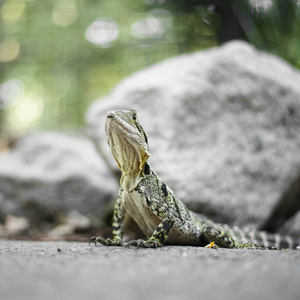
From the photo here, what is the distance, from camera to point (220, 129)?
188 inches

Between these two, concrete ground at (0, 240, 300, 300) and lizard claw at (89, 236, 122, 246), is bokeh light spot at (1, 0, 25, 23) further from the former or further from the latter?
concrete ground at (0, 240, 300, 300)

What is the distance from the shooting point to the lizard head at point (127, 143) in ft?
9.89

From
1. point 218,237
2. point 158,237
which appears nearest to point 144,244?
point 158,237

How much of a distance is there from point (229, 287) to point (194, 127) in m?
3.45

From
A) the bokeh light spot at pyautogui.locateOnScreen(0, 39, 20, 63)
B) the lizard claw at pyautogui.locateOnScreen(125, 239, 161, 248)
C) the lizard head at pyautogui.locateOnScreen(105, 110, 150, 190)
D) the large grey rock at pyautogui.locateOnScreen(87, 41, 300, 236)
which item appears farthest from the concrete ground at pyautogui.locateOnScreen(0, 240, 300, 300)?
the bokeh light spot at pyautogui.locateOnScreen(0, 39, 20, 63)

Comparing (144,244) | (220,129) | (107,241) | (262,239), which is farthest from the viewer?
(220,129)

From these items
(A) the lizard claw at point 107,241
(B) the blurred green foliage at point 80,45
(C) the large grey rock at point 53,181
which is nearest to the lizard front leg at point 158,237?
(A) the lizard claw at point 107,241

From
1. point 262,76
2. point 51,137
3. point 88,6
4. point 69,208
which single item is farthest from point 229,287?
point 88,6

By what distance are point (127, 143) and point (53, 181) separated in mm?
3088

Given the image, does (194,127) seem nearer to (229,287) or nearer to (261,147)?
(261,147)

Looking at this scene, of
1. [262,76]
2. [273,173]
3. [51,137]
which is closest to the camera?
[273,173]

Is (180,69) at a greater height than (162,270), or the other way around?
(180,69)

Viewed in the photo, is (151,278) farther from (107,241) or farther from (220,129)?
(220,129)

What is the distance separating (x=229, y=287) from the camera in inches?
54.5
